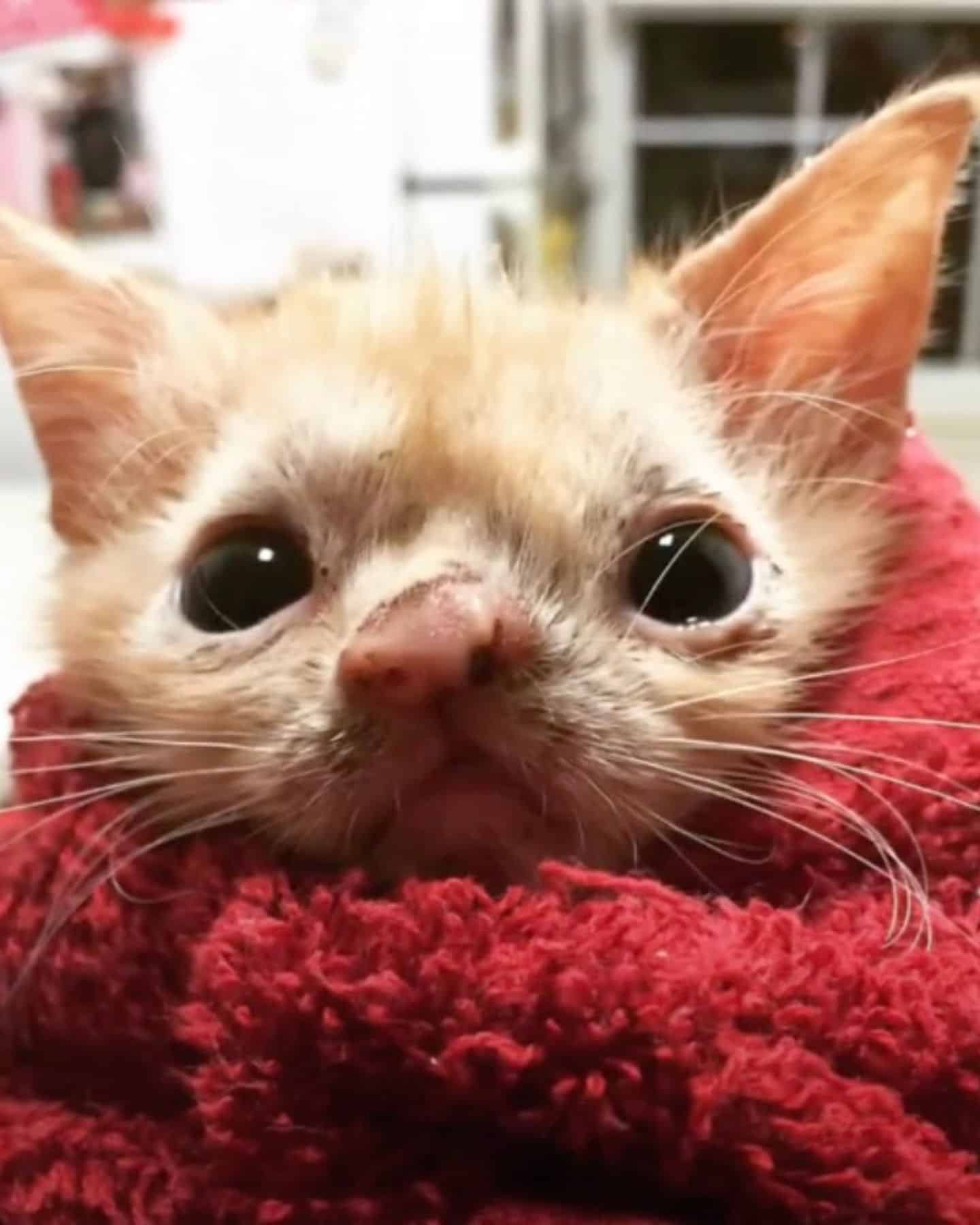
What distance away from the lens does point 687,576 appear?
2.09ft

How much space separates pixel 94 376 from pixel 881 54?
1802mm

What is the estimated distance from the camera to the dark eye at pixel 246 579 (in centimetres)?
63

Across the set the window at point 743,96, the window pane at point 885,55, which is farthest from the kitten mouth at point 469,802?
the window pane at point 885,55

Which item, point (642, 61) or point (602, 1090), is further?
point (642, 61)

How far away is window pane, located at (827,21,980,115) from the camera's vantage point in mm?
2189

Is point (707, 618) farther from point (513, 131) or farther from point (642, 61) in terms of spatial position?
point (642, 61)

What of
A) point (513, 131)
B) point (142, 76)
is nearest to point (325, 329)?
point (142, 76)

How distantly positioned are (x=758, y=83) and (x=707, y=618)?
1.82 meters

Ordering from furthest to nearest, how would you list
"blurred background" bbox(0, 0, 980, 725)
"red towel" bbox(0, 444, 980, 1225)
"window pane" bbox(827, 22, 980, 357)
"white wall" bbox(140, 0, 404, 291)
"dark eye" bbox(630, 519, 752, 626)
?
"window pane" bbox(827, 22, 980, 357) → "white wall" bbox(140, 0, 404, 291) → "blurred background" bbox(0, 0, 980, 725) → "dark eye" bbox(630, 519, 752, 626) → "red towel" bbox(0, 444, 980, 1225)

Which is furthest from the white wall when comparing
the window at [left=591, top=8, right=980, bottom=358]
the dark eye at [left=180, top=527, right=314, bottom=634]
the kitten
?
the dark eye at [left=180, top=527, right=314, bottom=634]

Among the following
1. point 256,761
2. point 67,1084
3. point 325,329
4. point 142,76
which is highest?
point 142,76

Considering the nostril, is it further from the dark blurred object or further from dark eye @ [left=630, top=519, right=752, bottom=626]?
the dark blurred object

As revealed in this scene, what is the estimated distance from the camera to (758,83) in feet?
7.37

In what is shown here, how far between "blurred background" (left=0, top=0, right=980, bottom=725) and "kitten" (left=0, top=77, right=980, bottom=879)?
115mm
